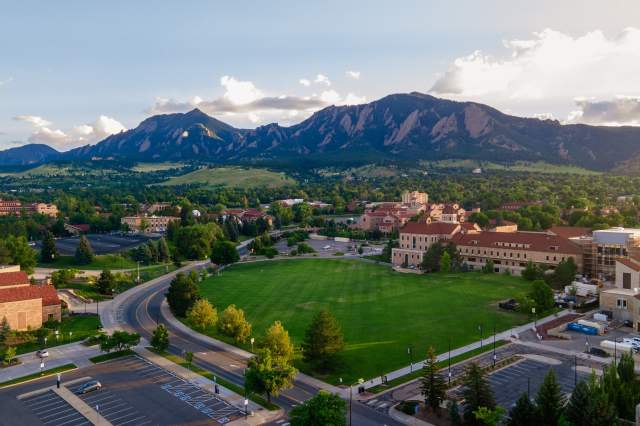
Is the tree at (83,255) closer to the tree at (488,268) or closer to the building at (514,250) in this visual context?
the building at (514,250)

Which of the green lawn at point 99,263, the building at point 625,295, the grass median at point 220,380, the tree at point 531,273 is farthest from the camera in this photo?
the green lawn at point 99,263

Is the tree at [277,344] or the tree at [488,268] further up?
the tree at [277,344]

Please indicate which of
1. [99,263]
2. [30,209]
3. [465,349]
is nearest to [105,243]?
A: [99,263]

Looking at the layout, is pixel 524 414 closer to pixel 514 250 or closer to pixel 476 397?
pixel 476 397

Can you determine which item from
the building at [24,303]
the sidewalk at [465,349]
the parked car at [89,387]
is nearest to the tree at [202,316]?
the parked car at [89,387]

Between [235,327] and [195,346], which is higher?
[235,327]

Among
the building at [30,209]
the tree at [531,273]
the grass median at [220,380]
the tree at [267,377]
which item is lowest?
the grass median at [220,380]

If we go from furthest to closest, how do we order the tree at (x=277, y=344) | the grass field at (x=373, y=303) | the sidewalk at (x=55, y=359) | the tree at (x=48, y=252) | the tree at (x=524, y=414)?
the tree at (x=48, y=252), the grass field at (x=373, y=303), the sidewalk at (x=55, y=359), the tree at (x=277, y=344), the tree at (x=524, y=414)

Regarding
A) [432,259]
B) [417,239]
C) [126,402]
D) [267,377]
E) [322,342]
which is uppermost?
[417,239]
